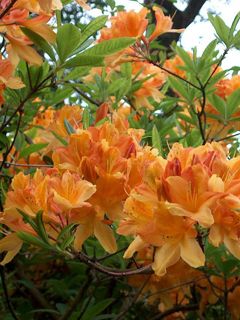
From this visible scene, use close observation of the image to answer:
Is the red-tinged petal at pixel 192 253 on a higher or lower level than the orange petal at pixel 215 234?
lower

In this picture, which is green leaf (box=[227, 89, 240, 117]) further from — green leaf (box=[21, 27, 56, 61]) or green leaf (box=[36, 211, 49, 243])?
green leaf (box=[36, 211, 49, 243])

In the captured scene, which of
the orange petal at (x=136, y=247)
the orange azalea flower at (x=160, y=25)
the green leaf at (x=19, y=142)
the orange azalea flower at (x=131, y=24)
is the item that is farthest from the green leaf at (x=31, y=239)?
the orange azalea flower at (x=160, y=25)

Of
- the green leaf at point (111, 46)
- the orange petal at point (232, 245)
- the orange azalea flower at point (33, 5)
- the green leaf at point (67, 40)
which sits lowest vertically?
the orange petal at point (232, 245)

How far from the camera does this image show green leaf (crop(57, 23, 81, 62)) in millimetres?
990

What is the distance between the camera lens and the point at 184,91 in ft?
5.05

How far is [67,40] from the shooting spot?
100cm

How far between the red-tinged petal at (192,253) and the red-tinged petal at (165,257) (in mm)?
13

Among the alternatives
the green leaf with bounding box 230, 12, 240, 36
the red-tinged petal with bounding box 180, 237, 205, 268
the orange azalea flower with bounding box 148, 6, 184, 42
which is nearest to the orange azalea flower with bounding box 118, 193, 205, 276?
the red-tinged petal with bounding box 180, 237, 205, 268

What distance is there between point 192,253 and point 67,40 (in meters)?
0.44

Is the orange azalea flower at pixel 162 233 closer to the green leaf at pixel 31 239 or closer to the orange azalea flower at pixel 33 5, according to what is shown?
the green leaf at pixel 31 239

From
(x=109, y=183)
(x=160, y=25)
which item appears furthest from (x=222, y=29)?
(x=109, y=183)

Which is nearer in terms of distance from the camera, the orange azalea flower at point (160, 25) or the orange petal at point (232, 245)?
the orange petal at point (232, 245)

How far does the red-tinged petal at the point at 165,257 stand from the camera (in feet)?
2.56

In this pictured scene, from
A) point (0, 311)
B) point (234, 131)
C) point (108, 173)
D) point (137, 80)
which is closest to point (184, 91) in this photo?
point (234, 131)
